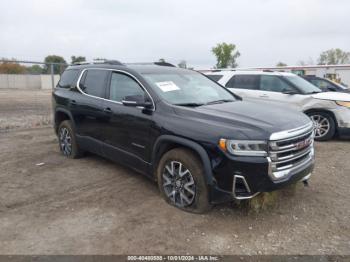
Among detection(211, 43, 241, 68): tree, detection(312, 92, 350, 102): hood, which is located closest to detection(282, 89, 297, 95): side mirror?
detection(312, 92, 350, 102): hood

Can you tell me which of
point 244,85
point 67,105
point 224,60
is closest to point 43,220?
point 67,105

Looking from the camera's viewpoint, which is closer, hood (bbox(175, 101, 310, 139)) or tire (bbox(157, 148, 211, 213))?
hood (bbox(175, 101, 310, 139))

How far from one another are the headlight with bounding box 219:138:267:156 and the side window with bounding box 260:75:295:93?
5.29 m

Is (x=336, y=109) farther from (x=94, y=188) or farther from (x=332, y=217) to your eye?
(x=94, y=188)

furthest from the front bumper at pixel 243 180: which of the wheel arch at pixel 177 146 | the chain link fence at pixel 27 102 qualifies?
the chain link fence at pixel 27 102

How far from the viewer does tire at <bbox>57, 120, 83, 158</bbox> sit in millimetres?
5758

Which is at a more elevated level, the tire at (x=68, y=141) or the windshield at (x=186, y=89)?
the windshield at (x=186, y=89)

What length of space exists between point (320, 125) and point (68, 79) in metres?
5.98

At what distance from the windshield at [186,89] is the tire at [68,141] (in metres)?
2.24

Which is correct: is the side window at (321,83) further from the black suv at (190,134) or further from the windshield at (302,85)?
the black suv at (190,134)

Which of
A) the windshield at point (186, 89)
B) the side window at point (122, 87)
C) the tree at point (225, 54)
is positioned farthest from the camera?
the tree at point (225, 54)

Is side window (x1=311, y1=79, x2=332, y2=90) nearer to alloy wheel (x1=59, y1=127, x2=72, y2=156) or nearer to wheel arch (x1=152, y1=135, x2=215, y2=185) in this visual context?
alloy wheel (x1=59, y1=127, x2=72, y2=156)

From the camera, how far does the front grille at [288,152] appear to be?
321 centimetres

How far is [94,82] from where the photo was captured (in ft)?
17.1
